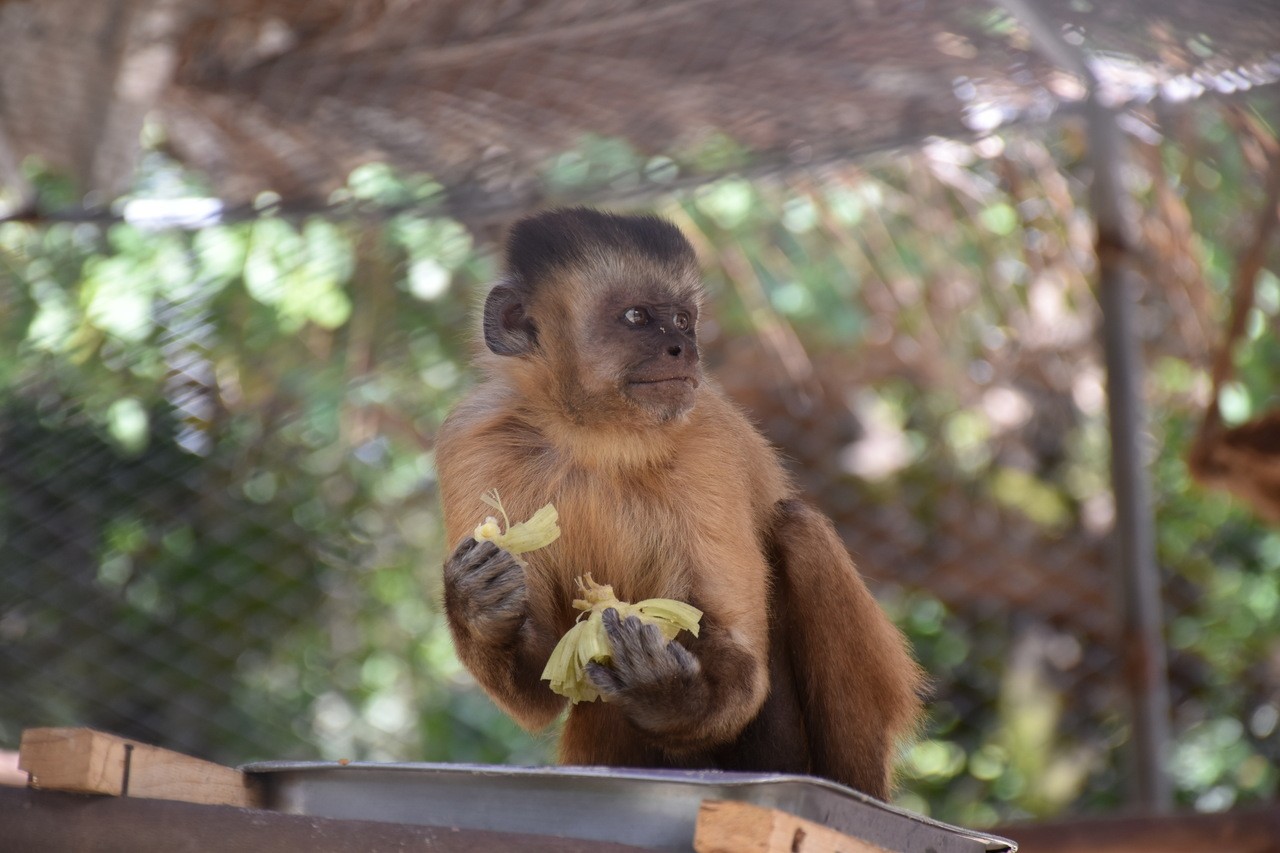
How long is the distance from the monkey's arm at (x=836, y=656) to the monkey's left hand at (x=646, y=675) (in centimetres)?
56

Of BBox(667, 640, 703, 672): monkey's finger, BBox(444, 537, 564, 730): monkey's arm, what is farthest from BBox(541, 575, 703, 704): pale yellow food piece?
BBox(444, 537, 564, 730): monkey's arm

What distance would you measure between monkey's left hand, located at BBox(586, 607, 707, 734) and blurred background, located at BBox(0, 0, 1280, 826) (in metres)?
2.14

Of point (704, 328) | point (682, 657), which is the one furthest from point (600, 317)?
point (704, 328)

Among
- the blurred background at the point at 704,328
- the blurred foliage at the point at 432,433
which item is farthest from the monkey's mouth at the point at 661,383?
the blurred foliage at the point at 432,433

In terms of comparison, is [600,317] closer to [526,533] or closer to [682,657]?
[526,533]

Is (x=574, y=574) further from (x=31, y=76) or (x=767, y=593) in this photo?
(x=31, y=76)

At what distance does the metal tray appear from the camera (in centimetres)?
236

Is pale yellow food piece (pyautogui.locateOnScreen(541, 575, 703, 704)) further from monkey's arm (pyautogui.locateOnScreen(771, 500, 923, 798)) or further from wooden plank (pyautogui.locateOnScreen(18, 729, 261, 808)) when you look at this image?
wooden plank (pyautogui.locateOnScreen(18, 729, 261, 808))

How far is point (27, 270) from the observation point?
6.27 meters

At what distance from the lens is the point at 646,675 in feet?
10.0

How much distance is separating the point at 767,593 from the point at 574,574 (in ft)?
1.61

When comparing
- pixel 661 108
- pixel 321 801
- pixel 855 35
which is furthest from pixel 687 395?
pixel 661 108

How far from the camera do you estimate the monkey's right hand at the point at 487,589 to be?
3193 mm

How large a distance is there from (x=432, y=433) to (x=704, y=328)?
1599 mm
